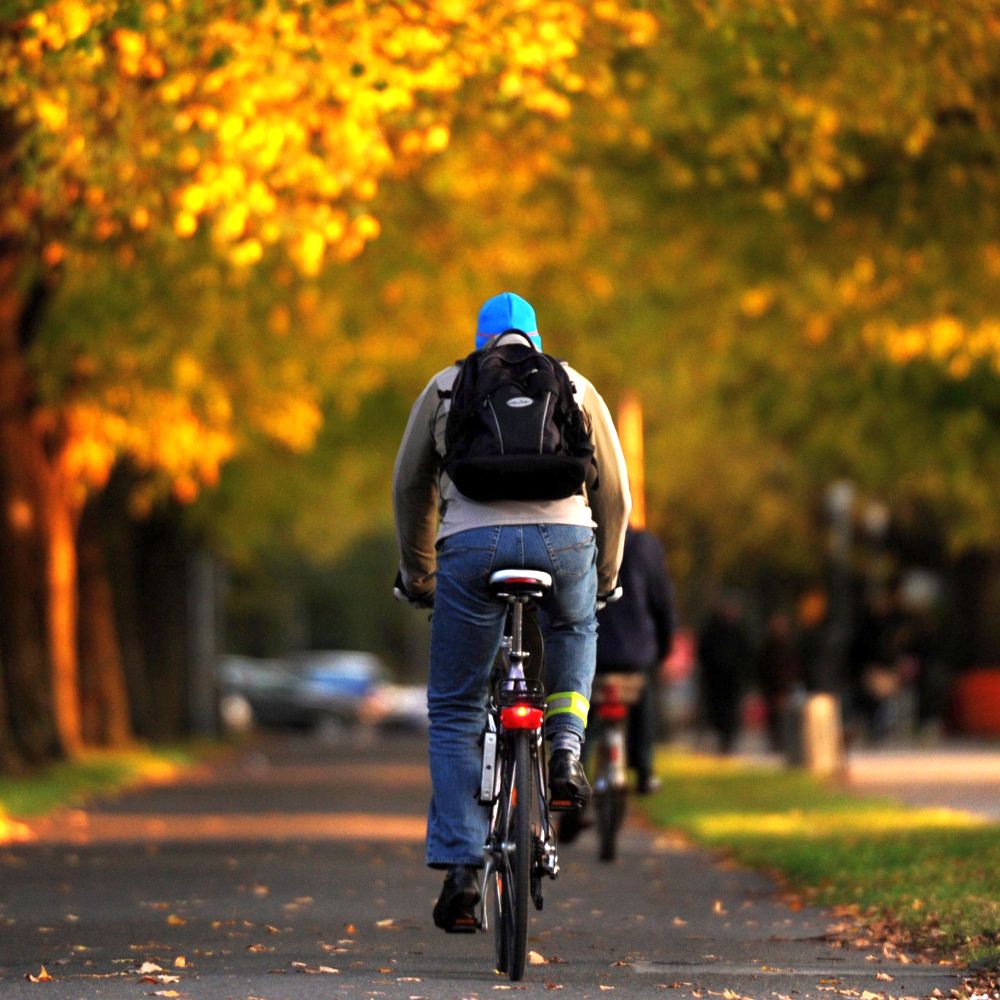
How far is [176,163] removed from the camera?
1436cm

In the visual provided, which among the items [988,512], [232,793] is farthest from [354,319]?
[988,512]

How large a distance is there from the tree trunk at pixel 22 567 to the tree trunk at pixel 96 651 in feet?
24.3

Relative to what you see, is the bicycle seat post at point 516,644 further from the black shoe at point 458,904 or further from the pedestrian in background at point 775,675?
the pedestrian in background at point 775,675

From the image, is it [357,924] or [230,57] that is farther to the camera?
[230,57]

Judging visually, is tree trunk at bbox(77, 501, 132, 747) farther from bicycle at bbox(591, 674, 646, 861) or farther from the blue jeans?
the blue jeans

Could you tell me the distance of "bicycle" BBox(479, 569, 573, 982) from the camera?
7293 mm

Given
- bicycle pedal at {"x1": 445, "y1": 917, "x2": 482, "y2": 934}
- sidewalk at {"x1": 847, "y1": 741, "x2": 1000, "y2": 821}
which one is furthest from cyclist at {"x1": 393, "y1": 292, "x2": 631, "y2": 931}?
sidewalk at {"x1": 847, "y1": 741, "x2": 1000, "y2": 821}

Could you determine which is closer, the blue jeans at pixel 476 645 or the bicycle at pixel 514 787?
the bicycle at pixel 514 787

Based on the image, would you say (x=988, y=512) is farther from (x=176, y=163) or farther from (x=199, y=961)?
(x=199, y=961)

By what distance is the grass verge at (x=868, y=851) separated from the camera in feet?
28.8

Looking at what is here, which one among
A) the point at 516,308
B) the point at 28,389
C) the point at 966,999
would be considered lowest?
the point at 966,999

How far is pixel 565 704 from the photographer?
7.66 meters

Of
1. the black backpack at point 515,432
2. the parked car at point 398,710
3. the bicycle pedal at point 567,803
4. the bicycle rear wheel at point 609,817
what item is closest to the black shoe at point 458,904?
the bicycle pedal at point 567,803

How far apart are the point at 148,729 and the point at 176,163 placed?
23082 millimetres
